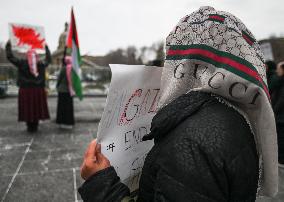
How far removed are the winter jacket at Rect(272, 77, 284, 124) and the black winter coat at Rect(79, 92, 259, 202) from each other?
12.4ft

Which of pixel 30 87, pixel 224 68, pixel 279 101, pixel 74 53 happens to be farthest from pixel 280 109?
pixel 30 87

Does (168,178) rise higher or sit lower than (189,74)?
lower

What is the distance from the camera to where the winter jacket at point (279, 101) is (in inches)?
176

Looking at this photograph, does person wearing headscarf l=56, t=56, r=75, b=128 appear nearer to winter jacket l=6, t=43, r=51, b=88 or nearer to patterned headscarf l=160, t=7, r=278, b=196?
winter jacket l=6, t=43, r=51, b=88

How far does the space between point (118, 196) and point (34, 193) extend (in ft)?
9.65

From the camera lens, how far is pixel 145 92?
54.5 inches

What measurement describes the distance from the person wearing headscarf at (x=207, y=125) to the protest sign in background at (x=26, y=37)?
6776 mm

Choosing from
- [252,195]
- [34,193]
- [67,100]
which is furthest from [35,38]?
[252,195]

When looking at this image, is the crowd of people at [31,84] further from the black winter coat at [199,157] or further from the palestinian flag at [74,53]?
the black winter coat at [199,157]

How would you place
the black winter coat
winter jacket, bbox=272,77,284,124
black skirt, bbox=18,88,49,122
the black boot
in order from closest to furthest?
the black winter coat < winter jacket, bbox=272,77,284,124 < black skirt, bbox=18,88,49,122 < the black boot

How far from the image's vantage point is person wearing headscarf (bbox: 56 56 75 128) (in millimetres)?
7418

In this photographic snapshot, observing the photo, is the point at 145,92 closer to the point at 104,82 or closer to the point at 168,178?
the point at 168,178

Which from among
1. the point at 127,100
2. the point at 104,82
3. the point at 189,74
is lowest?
the point at 104,82

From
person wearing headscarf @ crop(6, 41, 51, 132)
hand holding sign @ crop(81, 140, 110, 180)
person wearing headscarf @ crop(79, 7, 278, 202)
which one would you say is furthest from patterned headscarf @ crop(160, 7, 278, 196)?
person wearing headscarf @ crop(6, 41, 51, 132)
